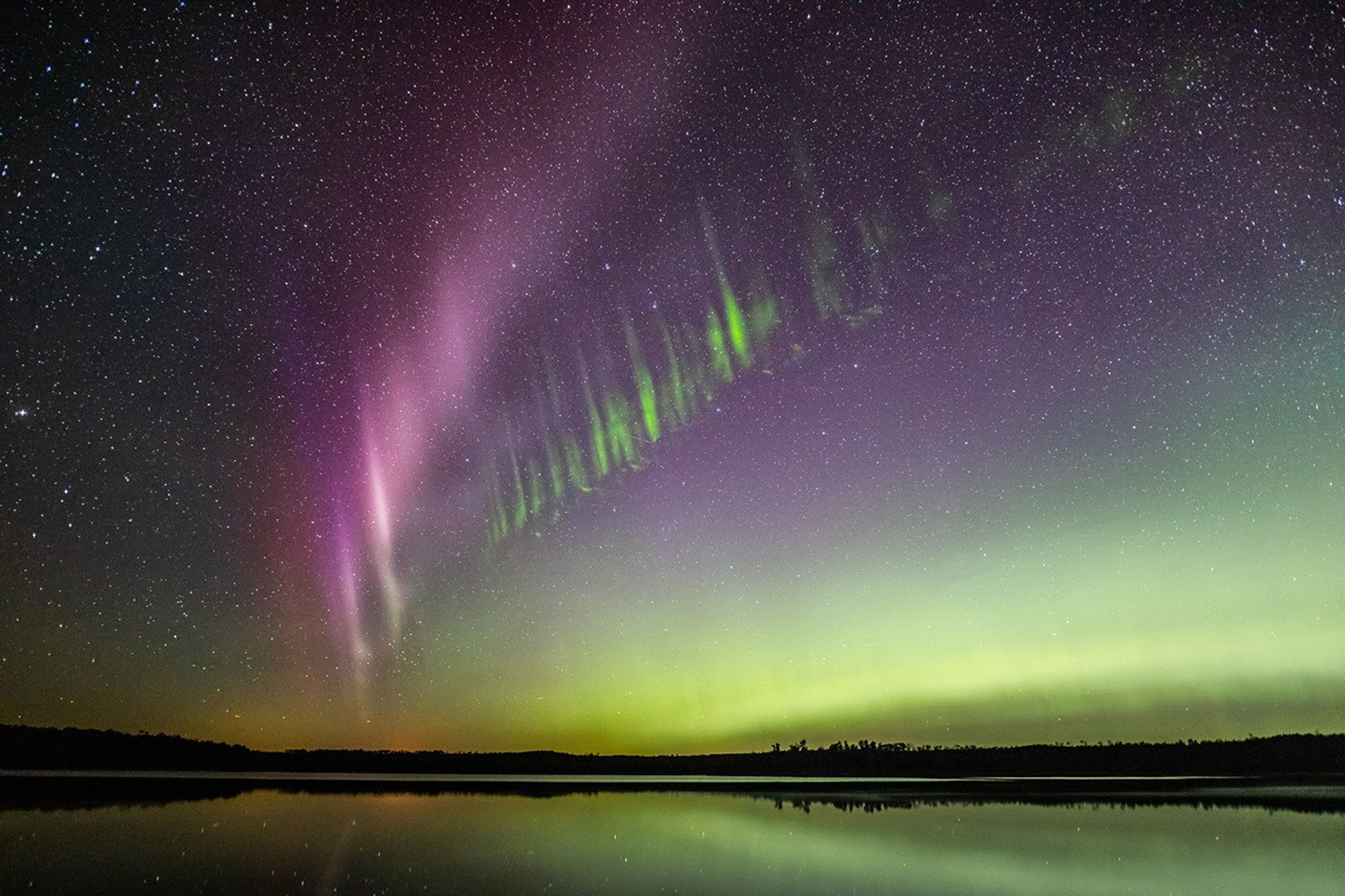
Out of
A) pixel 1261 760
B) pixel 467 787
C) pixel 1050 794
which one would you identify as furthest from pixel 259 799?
pixel 1261 760

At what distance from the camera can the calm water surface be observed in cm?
957

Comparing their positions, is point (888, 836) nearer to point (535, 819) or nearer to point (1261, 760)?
point (535, 819)

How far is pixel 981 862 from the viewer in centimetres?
1195

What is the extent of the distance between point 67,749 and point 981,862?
73682mm

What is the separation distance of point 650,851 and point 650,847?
618mm

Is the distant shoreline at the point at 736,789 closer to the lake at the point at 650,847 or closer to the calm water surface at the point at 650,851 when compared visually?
the lake at the point at 650,847

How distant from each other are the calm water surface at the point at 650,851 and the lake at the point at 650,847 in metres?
0.06

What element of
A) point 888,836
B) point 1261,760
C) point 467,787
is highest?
point 888,836

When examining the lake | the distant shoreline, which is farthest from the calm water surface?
the distant shoreline

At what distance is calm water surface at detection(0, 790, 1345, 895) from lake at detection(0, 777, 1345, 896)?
56mm

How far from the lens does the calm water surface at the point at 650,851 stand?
957 cm

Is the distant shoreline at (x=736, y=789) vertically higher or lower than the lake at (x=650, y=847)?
lower

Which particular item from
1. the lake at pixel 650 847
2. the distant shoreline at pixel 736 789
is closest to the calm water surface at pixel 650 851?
the lake at pixel 650 847

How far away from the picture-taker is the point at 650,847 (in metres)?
13.3
